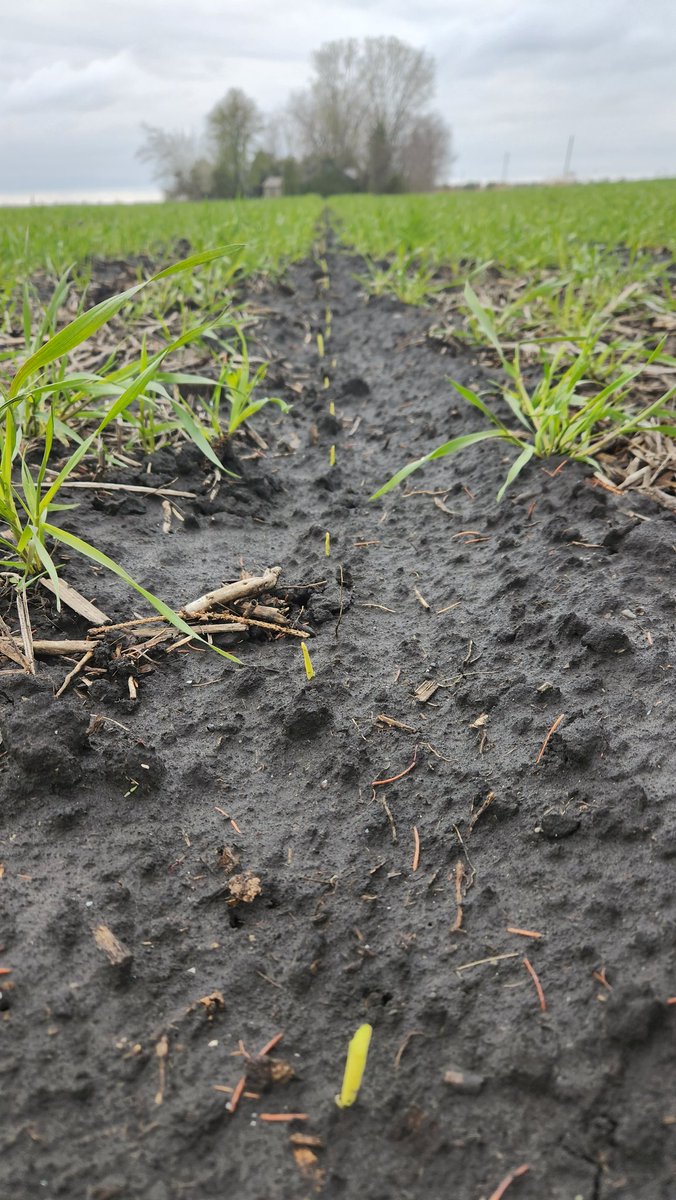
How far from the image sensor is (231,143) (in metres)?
38.3

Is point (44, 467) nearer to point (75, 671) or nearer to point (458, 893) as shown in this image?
point (75, 671)

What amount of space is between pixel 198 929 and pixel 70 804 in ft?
1.24

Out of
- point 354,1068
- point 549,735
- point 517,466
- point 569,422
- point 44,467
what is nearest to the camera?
point 354,1068

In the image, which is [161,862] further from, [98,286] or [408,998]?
[98,286]

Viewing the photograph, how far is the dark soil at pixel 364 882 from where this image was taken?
3.26ft

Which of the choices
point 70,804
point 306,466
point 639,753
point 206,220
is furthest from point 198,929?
point 206,220

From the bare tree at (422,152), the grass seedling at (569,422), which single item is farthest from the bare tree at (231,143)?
the grass seedling at (569,422)

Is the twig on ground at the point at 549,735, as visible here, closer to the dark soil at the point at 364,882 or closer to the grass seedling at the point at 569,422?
the dark soil at the point at 364,882

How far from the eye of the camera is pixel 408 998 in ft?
3.86

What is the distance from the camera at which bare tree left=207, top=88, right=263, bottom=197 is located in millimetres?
37875

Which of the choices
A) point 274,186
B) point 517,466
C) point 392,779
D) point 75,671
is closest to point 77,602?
point 75,671

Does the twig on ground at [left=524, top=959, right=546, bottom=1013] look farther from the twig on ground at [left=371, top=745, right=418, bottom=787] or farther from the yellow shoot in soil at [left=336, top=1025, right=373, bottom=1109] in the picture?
the twig on ground at [left=371, top=745, right=418, bottom=787]

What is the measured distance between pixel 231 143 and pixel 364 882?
43.9 m

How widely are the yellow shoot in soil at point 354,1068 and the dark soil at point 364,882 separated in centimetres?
2
